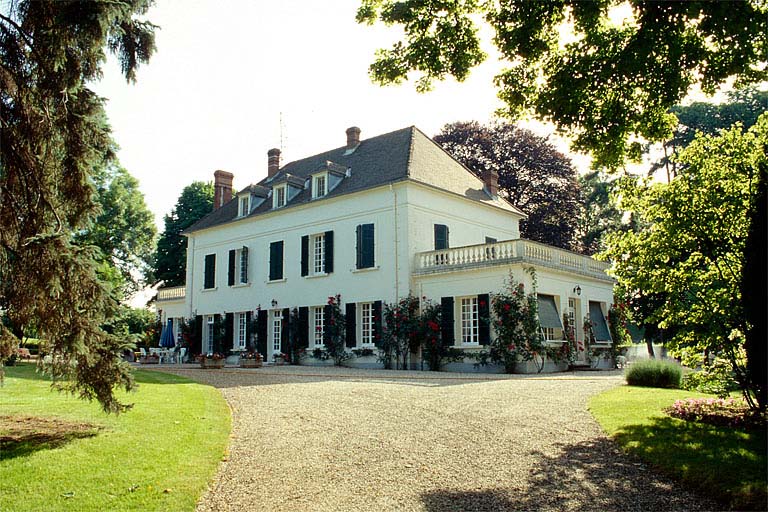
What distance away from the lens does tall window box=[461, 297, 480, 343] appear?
827 inches

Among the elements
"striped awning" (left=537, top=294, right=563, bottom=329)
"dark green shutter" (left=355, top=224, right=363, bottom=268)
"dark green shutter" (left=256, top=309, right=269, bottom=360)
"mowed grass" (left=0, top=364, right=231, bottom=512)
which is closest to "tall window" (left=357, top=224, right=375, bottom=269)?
"dark green shutter" (left=355, top=224, right=363, bottom=268)

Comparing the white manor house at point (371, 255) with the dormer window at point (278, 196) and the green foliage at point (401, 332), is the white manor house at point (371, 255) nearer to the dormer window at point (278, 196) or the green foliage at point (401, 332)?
the dormer window at point (278, 196)

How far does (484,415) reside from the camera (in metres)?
9.31

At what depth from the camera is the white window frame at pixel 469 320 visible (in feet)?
68.8

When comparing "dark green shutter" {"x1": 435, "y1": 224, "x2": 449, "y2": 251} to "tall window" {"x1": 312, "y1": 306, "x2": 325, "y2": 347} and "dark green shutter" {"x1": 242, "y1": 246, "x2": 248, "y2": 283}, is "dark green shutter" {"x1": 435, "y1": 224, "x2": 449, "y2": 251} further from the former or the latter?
"dark green shutter" {"x1": 242, "y1": 246, "x2": 248, "y2": 283}

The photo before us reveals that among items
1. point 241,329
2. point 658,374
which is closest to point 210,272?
point 241,329

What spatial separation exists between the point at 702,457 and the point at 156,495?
18.0 ft

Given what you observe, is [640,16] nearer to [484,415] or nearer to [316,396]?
[484,415]

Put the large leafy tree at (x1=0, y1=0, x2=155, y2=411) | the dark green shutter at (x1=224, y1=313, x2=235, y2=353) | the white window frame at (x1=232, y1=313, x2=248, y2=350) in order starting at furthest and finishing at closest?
1. the dark green shutter at (x1=224, y1=313, x2=235, y2=353)
2. the white window frame at (x1=232, y1=313, x2=248, y2=350)
3. the large leafy tree at (x1=0, y1=0, x2=155, y2=411)

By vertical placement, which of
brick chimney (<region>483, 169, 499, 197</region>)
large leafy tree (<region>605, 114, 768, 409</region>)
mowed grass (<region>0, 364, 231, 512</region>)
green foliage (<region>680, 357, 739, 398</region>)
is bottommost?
mowed grass (<region>0, 364, 231, 512</region>)

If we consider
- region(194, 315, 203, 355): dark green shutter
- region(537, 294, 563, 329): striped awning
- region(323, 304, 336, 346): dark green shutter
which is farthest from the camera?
region(194, 315, 203, 355): dark green shutter

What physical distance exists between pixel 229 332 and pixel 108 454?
22672mm

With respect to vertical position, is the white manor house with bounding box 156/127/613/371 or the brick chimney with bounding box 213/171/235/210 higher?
the brick chimney with bounding box 213/171/235/210

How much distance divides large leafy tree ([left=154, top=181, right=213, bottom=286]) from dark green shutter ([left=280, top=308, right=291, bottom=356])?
1992 centimetres
